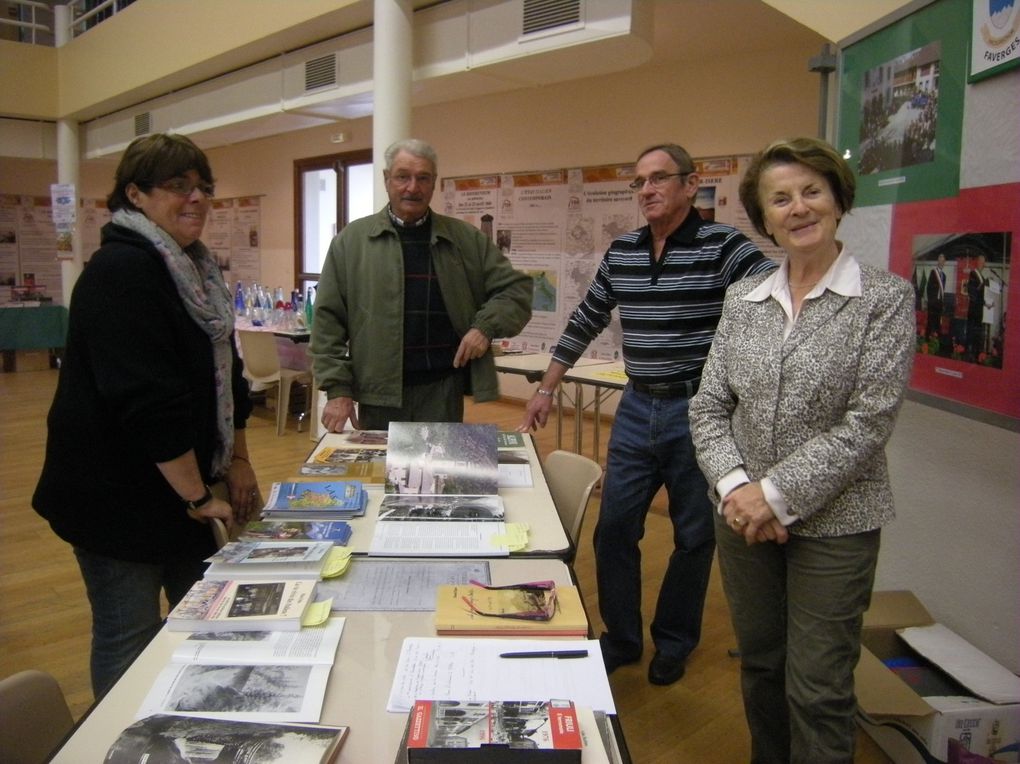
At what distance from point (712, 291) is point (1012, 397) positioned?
760 millimetres

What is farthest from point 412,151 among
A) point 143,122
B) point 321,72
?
point 143,122

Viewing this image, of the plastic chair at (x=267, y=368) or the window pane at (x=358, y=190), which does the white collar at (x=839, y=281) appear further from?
the window pane at (x=358, y=190)

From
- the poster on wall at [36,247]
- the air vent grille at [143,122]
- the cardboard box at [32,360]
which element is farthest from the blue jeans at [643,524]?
the poster on wall at [36,247]

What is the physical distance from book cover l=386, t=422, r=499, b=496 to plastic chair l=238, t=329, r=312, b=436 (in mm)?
4117

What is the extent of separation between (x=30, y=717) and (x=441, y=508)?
897 mm

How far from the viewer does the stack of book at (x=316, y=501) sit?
1810mm

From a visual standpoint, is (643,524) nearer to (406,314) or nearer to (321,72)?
(406,314)

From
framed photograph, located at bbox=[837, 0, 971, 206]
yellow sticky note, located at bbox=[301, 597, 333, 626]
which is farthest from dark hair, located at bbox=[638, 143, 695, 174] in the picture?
yellow sticky note, located at bbox=[301, 597, 333, 626]

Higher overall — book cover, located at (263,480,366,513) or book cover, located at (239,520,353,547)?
book cover, located at (263,480,366,513)

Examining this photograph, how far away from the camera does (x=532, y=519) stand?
1827 mm

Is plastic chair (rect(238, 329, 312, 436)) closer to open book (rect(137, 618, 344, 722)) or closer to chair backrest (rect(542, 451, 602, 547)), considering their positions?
chair backrest (rect(542, 451, 602, 547))

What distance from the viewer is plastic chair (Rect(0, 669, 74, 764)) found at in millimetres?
1148

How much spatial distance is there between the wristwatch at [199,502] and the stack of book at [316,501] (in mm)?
180

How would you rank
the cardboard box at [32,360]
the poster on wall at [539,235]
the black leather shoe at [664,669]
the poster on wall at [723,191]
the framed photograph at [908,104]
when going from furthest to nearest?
the cardboard box at [32,360]
the poster on wall at [539,235]
the poster on wall at [723,191]
the black leather shoe at [664,669]
the framed photograph at [908,104]
